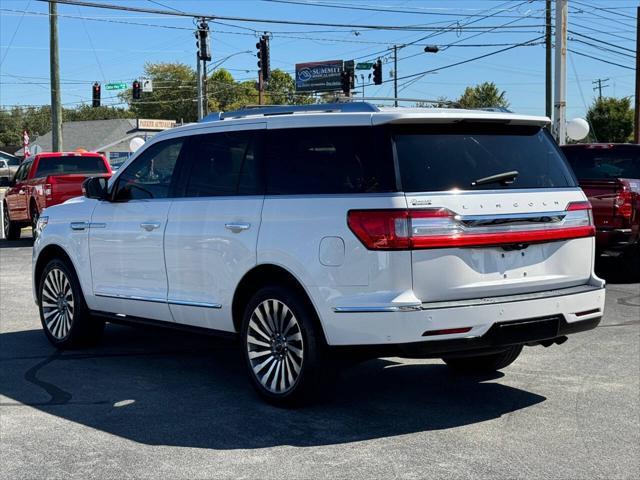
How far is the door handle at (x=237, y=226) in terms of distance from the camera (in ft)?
19.6

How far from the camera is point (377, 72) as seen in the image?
41.7m

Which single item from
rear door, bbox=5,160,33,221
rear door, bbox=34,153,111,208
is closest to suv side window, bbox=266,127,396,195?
rear door, bbox=34,153,111,208

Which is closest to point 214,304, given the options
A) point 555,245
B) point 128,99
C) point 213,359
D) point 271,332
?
point 271,332

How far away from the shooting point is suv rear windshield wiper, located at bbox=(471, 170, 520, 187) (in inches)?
216

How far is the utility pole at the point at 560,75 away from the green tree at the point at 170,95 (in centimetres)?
8411

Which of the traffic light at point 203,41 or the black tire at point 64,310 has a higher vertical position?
the traffic light at point 203,41

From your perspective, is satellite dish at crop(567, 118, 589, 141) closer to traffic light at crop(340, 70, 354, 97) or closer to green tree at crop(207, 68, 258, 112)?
traffic light at crop(340, 70, 354, 97)

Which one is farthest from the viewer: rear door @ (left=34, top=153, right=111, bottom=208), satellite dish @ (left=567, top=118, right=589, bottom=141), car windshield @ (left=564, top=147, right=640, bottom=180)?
satellite dish @ (left=567, top=118, right=589, bottom=141)

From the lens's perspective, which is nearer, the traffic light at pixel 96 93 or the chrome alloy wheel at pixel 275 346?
the chrome alloy wheel at pixel 275 346

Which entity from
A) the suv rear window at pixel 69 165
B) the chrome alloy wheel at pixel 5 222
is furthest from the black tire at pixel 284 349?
the chrome alloy wheel at pixel 5 222

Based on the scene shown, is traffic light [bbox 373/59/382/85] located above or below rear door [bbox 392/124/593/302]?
above

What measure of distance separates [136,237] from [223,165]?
1059 mm

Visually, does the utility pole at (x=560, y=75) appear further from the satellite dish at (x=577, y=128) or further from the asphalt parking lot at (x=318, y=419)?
the asphalt parking lot at (x=318, y=419)

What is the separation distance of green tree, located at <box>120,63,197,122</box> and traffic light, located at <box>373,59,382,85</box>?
2519 inches
